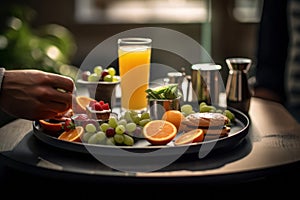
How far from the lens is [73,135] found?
1.39 m

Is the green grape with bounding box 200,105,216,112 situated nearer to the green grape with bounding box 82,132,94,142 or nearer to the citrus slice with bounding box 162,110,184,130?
the citrus slice with bounding box 162,110,184,130

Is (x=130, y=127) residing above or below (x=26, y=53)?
above

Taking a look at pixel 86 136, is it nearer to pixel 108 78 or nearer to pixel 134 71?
pixel 108 78

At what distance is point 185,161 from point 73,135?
13.1 inches

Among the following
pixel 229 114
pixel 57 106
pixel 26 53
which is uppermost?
pixel 57 106

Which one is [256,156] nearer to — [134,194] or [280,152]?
[280,152]

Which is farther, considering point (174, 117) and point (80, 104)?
point (80, 104)

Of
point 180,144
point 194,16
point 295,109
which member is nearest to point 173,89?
point 180,144

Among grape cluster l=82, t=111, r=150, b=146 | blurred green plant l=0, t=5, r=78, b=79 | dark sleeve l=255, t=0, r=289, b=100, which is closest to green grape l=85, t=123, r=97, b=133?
grape cluster l=82, t=111, r=150, b=146

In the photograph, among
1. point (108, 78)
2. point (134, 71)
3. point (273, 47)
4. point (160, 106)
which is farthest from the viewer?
point (273, 47)

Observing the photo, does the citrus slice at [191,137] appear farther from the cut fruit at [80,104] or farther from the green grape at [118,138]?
the cut fruit at [80,104]

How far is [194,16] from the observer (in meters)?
4.76

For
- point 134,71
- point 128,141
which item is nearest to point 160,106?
point 128,141

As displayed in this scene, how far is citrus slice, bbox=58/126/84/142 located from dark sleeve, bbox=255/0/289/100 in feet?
5.15
